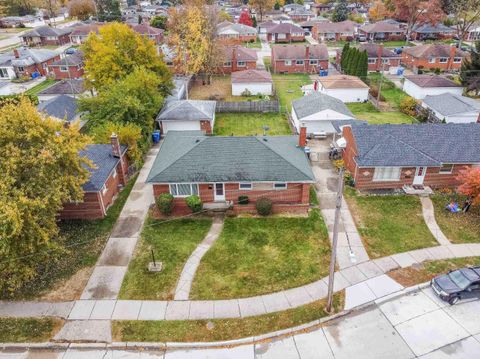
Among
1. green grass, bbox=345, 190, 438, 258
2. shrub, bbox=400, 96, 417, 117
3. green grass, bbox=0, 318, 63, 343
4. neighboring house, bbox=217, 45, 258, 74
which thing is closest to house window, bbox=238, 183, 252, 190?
green grass, bbox=345, 190, 438, 258

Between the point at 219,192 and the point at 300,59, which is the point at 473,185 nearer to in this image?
the point at 219,192

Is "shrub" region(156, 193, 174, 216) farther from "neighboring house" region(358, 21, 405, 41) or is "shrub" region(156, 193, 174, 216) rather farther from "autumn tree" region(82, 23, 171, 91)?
"neighboring house" region(358, 21, 405, 41)

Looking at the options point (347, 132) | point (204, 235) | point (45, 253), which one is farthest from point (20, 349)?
point (347, 132)

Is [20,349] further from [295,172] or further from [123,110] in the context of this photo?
[123,110]

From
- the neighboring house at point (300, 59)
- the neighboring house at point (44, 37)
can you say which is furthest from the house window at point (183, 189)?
the neighboring house at point (44, 37)

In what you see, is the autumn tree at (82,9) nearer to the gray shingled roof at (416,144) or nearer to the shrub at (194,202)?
the shrub at (194,202)

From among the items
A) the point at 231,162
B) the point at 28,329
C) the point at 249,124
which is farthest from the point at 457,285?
the point at 249,124
